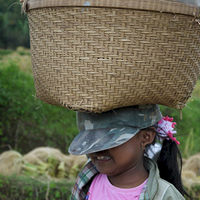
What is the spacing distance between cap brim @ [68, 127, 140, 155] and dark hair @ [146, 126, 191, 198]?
38 centimetres

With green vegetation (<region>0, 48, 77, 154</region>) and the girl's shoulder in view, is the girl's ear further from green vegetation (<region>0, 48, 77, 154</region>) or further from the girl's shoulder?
green vegetation (<region>0, 48, 77, 154</region>)

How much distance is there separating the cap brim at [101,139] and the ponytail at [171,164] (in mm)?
384

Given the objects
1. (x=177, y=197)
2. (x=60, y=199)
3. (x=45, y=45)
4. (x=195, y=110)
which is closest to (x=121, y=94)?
(x=45, y=45)

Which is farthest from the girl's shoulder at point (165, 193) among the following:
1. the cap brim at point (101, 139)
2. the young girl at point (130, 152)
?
the cap brim at point (101, 139)

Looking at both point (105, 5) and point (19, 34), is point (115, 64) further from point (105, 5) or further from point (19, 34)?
point (19, 34)

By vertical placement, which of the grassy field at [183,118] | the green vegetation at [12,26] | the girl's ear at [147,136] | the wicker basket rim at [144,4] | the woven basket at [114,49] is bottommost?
the grassy field at [183,118]

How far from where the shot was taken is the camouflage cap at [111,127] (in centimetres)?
195

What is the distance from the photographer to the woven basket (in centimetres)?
164

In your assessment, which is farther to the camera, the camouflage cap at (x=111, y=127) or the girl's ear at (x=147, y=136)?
the girl's ear at (x=147, y=136)

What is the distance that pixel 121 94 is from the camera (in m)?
1.74

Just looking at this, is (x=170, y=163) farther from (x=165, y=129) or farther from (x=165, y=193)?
(x=165, y=193)

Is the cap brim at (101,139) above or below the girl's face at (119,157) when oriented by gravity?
above

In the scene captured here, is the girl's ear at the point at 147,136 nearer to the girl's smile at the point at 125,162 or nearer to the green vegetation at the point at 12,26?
the girl's smile at the point at 125,162

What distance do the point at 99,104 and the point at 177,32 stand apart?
0.53 meters
